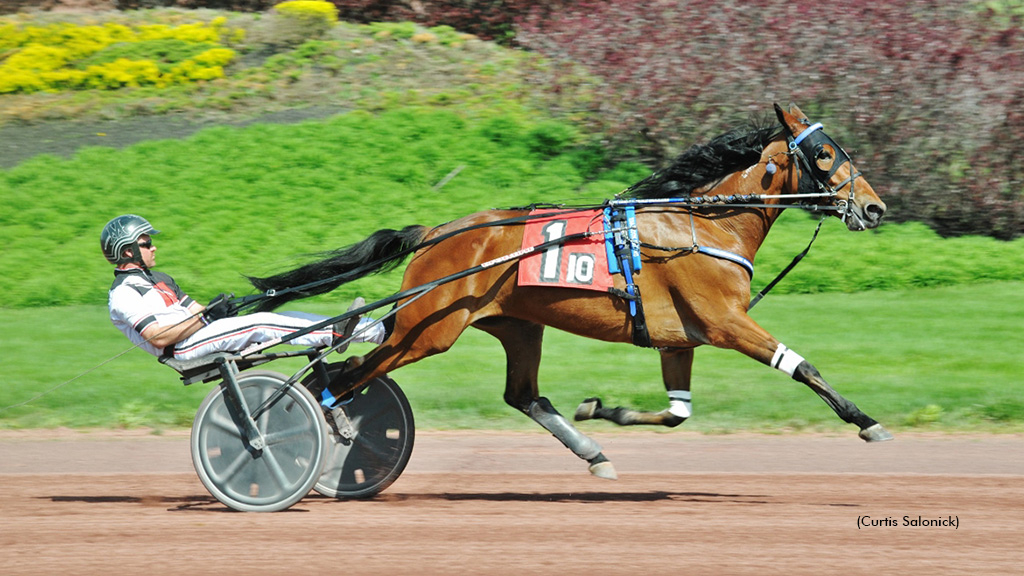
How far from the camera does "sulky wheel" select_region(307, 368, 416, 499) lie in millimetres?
5879

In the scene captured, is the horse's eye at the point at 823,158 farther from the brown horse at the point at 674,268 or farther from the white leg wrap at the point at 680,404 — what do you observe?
the white leg wrap at the point at 680,404

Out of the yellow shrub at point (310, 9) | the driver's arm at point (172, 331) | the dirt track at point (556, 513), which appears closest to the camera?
the dirt track at point (556, 513)

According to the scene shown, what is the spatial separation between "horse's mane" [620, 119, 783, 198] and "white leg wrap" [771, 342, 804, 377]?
1026 millimetres

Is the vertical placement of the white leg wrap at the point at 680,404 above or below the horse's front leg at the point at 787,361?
below

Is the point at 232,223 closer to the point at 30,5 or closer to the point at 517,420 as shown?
the point at 517,420

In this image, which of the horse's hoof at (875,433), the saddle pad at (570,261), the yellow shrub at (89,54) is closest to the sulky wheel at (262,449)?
the saddle pad at (570,261)

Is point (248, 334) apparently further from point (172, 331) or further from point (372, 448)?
point (372, 448)

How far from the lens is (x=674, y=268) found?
561cm

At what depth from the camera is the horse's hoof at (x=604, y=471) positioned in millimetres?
5885

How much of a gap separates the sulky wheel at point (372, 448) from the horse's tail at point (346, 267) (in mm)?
603

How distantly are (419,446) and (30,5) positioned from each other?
40.4 feet

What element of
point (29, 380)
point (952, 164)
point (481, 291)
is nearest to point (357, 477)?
point (481, 291)

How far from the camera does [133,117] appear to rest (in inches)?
550

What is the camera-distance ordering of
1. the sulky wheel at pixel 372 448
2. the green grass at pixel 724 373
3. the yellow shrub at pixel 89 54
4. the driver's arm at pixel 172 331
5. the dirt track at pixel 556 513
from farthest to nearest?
the yellow shrub at pixel 89 54 → the green grass at pixel 724 373 → the sulky wheel at pixel 372 448 → the driver's arm at pixel 172 331 → the dirt track at pixel 556 513
